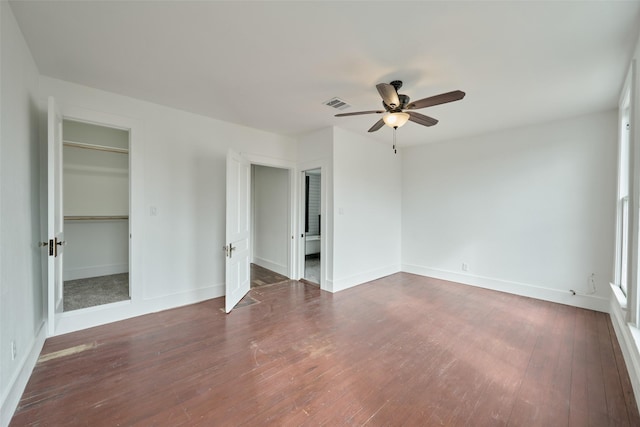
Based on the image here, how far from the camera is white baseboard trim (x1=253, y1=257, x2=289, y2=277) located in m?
5.06

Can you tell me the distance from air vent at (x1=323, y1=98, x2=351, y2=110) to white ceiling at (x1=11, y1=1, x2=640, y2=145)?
0.12 metres

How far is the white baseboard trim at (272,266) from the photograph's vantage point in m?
5.06

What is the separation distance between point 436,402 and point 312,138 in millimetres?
3856

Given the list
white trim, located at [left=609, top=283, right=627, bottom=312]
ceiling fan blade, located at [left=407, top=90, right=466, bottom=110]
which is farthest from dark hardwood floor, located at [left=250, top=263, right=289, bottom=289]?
white trim, located at [left=609, top=283, right=627, bottom=312]

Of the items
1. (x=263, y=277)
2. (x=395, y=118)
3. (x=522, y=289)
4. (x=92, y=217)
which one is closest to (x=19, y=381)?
(x=92, y=217)

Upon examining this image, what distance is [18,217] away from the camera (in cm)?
195

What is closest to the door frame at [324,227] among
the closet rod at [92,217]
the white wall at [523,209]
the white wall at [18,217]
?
the white wall at [523,209]

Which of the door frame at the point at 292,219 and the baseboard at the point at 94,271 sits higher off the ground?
the door frame at the point at 292,219

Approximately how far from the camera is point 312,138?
176 inches

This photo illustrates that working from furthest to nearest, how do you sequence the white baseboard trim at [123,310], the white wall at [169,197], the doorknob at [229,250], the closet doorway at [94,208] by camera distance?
the closet doorway at [94,208] → the doorknob at [229,250] → the white wall at [169,197] → the white baseboard trim at [123,310]

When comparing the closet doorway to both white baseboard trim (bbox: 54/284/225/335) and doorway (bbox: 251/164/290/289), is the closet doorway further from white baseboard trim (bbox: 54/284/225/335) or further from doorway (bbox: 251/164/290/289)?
doorway (bbox: 251/164/290/289)

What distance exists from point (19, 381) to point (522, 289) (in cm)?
574

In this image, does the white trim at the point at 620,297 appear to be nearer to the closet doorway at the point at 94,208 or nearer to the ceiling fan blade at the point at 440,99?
the ceiling fan blade at the point at 440,99

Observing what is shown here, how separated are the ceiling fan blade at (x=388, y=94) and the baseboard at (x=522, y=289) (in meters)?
3.55
